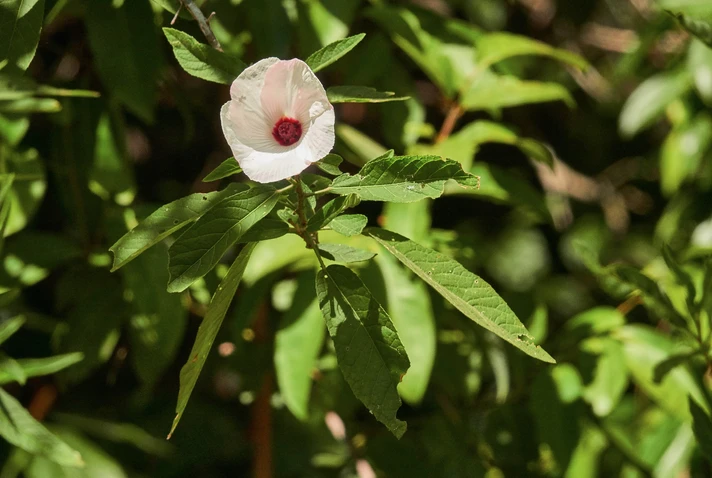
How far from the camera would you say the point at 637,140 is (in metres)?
2.22

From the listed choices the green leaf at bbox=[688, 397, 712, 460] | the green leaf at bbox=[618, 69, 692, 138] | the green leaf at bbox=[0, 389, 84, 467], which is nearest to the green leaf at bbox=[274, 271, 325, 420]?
the green leaf at bbox=[0, 389, 84, 467]

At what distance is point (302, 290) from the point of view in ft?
3.72

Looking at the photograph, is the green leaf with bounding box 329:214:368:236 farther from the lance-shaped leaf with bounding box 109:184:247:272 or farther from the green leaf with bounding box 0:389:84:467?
the green leaf with bounding box 0:389:84:467

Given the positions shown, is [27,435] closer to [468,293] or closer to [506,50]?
[468,293]

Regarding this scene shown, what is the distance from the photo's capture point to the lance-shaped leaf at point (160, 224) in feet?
2.27

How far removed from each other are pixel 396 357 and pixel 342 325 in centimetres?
6

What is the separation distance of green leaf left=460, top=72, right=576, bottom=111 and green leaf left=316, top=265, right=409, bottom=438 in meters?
0.63

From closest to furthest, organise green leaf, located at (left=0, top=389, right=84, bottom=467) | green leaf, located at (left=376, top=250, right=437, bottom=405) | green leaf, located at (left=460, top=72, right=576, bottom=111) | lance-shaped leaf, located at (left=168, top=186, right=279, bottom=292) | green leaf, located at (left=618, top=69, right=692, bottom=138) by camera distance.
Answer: lance-shaped leaf, located at (left=168, top=186, right=279, bottom=292) → green leaf, located at (left=0, top=389, right=84, bottom=467) → green leaf, located at (left=376, top=250, right=437, bottom=405) → green leaf, located at (left=460, top=72, right=576, bottom=111) → green leaf, located at (left=618, top=69, right=692, bottom=138)

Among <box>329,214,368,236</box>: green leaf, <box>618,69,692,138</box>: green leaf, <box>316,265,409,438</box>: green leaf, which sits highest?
<box>329,214,368,236</box>: green leaf

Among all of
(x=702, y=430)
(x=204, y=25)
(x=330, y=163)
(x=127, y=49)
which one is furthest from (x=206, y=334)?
(x=702, y=430)

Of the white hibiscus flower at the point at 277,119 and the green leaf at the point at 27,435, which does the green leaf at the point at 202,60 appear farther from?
the green leaf at the point at 27,435

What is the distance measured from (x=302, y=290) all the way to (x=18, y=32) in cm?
53

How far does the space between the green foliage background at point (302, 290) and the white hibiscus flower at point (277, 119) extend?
0.06 m

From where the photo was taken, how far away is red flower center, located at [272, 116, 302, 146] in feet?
2.25
